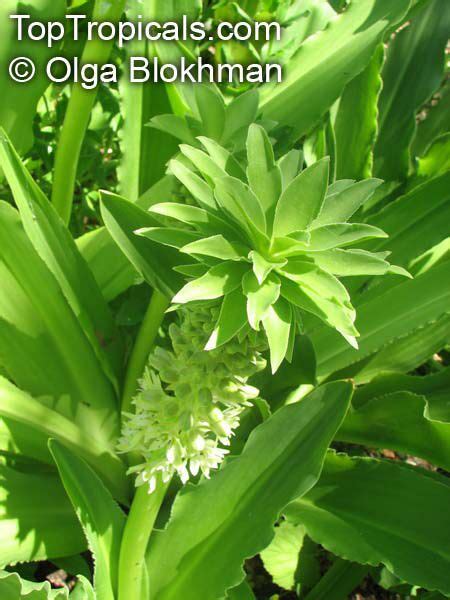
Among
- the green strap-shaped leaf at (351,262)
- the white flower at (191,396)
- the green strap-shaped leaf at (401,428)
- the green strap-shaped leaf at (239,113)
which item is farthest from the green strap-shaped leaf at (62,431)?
the green strap-shaped leaf at (351,262)

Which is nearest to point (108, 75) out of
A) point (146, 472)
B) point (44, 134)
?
point (44, 134)

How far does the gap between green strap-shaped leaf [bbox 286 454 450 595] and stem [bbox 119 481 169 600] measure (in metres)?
0.28

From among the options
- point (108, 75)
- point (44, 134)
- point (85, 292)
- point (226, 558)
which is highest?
point (108, 75)

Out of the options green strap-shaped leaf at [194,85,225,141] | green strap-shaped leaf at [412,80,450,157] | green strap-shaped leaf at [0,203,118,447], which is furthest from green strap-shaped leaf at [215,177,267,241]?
green strap-shaped leaf at [412,80,450,157]

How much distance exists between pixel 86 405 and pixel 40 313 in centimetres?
23

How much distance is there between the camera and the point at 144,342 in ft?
4.30

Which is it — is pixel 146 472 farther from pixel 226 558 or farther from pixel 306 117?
pixel 306 117

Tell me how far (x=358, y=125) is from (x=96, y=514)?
0.94 metres

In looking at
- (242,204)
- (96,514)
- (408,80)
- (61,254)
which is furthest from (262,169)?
(408,80)

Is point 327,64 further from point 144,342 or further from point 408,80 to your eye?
point 144,342

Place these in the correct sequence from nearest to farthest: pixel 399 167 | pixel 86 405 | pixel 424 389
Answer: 1. pixel 86 405
2. pixel 424 389
3. pixel 399 167

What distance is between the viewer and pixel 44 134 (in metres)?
1.71

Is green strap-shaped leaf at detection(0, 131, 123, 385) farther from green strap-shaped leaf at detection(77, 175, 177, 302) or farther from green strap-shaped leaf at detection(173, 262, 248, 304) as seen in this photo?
green strap-shaped leaf at detection(173, 262, 248, 304)

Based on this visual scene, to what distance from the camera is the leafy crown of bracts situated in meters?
0.73
